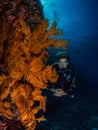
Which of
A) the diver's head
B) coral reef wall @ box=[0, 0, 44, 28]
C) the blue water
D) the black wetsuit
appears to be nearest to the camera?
coral reef wall @ box=[0, 0, 44, 28]

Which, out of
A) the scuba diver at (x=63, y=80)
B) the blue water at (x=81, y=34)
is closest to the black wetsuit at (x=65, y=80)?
the scuba diver at (x=63, y=80)

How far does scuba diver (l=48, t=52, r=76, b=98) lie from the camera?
5464 millimetres

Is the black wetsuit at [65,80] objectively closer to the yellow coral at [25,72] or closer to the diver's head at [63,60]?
the diver's head at [63,60]

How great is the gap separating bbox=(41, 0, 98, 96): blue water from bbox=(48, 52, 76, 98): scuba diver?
3.58 ft

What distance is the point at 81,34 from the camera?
51438 mm

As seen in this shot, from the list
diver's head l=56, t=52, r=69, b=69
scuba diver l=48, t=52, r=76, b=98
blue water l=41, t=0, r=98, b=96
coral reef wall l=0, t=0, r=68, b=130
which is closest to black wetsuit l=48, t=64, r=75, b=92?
scuba diver l=48, t=52, r=76, b=98

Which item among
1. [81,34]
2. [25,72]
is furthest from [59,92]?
[81,34]

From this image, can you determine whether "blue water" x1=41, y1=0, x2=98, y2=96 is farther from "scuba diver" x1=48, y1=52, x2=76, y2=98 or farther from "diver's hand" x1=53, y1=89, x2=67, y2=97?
"diver's hand" x1=53, y1=89, x2=67, y2=97

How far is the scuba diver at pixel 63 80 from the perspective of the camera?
546cm

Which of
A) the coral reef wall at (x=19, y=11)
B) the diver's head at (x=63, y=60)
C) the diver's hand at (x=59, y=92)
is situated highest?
the coral reef wall at (x=19, y=11)

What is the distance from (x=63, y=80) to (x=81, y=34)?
4684 cm

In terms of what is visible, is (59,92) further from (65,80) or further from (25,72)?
(25,72)

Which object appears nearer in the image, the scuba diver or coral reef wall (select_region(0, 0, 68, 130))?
coral reef wall (select_region(0, 0, 68, 130))

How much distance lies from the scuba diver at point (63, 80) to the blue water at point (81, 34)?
1.09 metres
